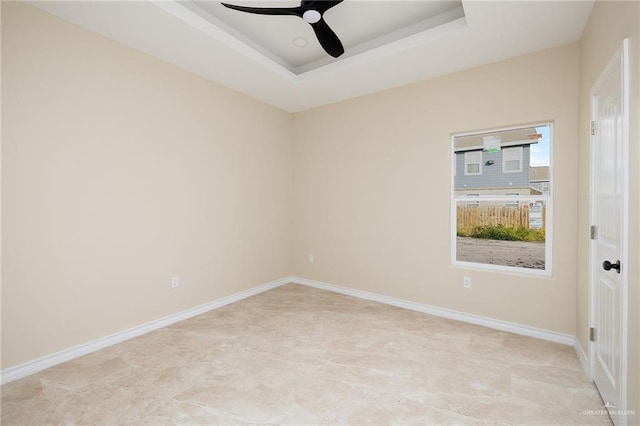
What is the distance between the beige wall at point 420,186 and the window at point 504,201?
116 mm

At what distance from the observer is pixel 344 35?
10.1 ft

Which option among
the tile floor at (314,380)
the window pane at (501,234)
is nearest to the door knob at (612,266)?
the tile floor at (314,380)

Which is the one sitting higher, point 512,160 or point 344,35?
point 344,35

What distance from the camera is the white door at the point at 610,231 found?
62.2 inches

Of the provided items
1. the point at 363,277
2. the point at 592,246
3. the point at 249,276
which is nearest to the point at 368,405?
the point at 592,246

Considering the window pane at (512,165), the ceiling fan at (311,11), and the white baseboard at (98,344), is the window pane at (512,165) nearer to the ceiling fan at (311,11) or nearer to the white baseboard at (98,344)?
the ceiling fan at (311,11)

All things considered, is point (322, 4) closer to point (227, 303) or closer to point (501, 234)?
point (501, 234)

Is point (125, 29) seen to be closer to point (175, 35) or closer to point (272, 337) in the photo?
point (175, 35)

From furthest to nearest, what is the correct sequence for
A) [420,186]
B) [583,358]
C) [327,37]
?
[420,186] → [327,37] → [583,358]

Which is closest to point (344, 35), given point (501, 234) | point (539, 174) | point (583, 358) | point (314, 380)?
point (539, 174)

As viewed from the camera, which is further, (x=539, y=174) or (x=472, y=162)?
(x=472, y=162)

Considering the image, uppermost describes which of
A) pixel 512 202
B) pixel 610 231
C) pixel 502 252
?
pixel 512 202

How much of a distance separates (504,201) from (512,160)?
1.40 feet

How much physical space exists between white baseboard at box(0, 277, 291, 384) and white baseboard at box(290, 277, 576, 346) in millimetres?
1496
